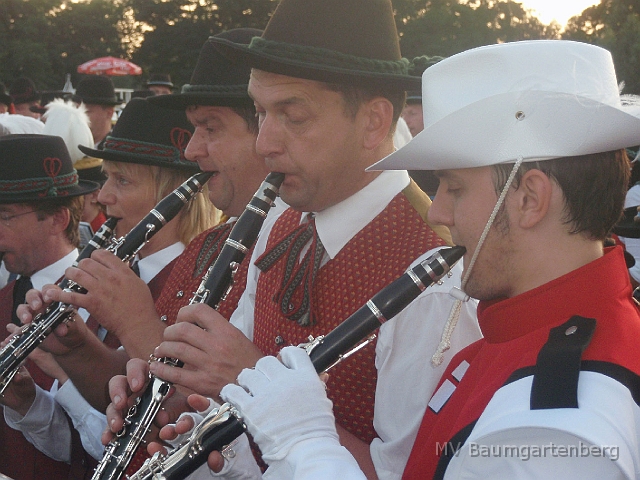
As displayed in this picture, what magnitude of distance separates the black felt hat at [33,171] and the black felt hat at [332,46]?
223 cm

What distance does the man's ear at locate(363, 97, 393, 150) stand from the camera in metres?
2.54

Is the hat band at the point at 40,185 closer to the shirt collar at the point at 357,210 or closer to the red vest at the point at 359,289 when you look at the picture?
the red vest at the point at 359,289

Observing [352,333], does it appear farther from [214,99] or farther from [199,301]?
[214,99]

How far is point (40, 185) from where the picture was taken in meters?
4.36

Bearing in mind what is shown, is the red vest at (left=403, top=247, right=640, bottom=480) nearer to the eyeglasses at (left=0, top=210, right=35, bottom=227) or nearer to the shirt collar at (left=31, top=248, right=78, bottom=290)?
the shirt collar at (left=31, top=248, right=78, bottom=290)

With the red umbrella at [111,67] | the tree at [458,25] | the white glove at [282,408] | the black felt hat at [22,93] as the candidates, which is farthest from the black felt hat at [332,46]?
the tree at [458,25]

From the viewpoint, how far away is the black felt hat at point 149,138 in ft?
13.0

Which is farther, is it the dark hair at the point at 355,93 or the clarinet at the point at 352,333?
the dark hair at the point at 355,93

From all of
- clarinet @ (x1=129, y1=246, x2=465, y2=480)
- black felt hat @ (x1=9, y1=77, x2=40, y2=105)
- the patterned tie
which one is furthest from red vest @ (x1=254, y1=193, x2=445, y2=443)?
black felt hat @ (x1=9, y1=77, x2=40, y2=105)

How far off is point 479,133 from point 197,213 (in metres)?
2.53

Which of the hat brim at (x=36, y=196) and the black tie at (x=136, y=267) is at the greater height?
the hat brim at (x=36, y=196)

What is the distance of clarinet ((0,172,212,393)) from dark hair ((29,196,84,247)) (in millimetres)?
1200

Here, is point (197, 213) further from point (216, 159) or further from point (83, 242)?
point (83, 242)

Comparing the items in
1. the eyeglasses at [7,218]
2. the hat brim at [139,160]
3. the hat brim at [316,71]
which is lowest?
the eyeglasses at [7,218]
